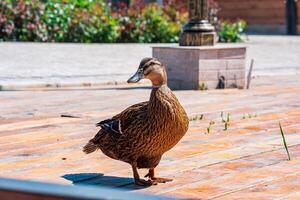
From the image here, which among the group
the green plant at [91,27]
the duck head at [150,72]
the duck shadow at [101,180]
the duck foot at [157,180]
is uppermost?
the duck head at [150,72]

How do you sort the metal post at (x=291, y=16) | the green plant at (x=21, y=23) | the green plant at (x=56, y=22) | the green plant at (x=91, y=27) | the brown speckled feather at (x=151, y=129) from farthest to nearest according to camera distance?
the metal post at (x=291, y=16), the green plant at (x=91, y=27), the green plant at (x=56, y=22), the green plant at (x=21, y=23), the brown speckled feather at (x=151, y=129)

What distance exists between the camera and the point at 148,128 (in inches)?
175

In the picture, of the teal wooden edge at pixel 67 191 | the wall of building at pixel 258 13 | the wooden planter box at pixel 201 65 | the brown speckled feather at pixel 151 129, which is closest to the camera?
the teal wooden edge at pixel 67 191

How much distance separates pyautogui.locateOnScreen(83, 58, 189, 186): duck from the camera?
4.44 m

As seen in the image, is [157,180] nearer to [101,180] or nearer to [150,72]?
[101,180]

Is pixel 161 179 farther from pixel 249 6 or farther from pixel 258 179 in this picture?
pixel 249 6

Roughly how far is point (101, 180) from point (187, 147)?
1.45 m

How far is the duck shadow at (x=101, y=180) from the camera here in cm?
486

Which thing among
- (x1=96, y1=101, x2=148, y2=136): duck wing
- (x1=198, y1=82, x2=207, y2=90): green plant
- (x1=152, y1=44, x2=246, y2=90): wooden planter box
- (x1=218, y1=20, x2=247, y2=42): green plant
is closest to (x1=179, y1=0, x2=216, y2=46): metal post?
(x1=152, y1=44, x2=246, y2=90): wooden planter box

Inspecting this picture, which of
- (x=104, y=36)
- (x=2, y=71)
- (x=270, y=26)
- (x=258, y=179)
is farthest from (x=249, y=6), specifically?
(x=258, y=179)

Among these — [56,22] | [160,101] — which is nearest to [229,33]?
[56,22]

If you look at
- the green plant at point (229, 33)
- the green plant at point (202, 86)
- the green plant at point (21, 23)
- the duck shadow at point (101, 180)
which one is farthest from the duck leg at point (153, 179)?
the green plant at point (229, 33)

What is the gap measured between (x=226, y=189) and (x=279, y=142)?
6.61ft

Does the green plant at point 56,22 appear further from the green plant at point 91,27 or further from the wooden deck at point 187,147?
the wooden deck at point 187,147
